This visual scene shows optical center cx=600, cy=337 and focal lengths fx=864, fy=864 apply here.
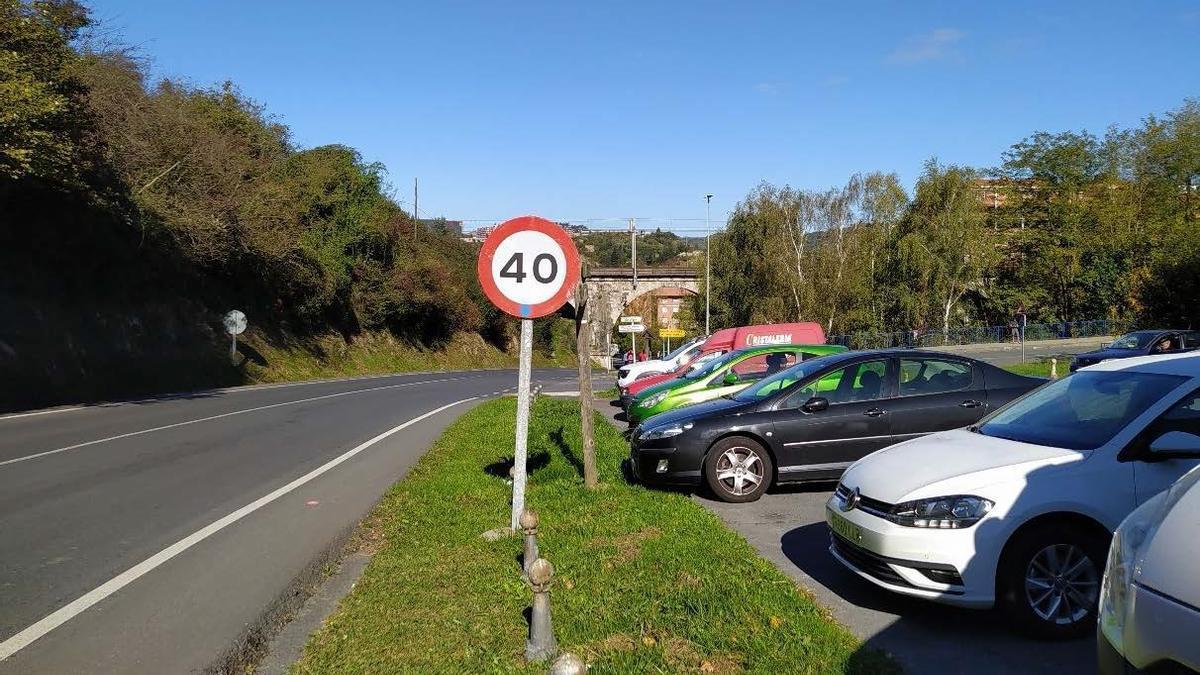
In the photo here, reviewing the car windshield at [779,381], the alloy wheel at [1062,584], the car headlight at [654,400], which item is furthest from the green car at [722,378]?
the alloy wheel at [1062,584]

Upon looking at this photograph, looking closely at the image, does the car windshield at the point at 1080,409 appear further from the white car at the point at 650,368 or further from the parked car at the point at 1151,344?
the parked car at the point at 1151,344

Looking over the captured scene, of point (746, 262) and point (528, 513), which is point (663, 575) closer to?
point (528, 513)

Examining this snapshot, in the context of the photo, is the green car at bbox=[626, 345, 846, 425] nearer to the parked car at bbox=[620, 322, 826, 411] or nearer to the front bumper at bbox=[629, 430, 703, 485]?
the front bumper at bbox=[629, 430, 703, 485]

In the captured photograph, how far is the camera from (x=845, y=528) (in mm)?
5234

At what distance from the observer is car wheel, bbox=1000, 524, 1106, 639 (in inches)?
181

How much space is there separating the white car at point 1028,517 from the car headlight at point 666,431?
3.59m

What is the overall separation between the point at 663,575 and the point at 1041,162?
68041 mm

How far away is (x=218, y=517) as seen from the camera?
26.1 feet

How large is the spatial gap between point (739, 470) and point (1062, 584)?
3.95 m

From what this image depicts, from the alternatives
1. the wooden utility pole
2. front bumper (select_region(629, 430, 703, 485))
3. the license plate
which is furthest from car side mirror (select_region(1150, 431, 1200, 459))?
the wooden utility pole

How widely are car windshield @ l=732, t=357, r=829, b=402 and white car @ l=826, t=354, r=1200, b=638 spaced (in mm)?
3883

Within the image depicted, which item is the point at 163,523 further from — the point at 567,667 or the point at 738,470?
the point at 567,667

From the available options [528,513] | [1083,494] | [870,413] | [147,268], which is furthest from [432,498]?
[147,268]

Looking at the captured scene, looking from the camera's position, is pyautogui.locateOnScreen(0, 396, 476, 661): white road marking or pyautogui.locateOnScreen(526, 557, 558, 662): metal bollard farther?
pyautogui.locateOnScreen(0, 396, 476, 661): white road marking
